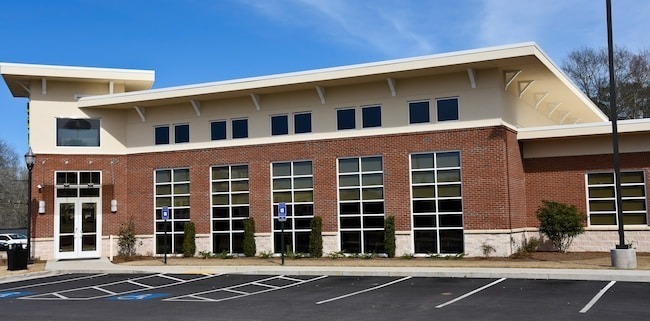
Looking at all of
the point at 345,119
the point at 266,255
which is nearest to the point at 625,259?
the point at 345,119

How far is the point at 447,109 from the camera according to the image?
25266 mm

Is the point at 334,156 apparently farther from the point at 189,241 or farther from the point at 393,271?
the point at 393,271

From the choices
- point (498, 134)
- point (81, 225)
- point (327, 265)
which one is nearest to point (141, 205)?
point (81, 225)

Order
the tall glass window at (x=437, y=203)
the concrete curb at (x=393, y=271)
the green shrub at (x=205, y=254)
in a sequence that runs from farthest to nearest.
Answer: the green shrub at (x=205, y=254) < the tall glass window at (x=437, y=203) < the concrete curb at (x=393, y=271)

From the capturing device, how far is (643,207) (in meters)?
24.6

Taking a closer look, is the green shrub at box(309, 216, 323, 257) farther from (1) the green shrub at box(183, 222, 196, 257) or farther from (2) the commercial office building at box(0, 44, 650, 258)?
(1) the green shrub at box(183, 222, 196, 257)

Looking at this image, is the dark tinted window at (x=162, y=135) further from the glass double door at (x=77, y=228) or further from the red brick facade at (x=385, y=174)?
the glass double door at (x=77, y=228)

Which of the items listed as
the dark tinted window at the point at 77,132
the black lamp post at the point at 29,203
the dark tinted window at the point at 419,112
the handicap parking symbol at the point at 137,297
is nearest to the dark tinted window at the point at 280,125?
the dark tinted window at the point at 419,112

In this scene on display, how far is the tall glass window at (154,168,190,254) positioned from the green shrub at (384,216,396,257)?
30.1 feet

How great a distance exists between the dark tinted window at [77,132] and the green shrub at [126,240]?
3977 millimetres

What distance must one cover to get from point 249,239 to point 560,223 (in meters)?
12.0

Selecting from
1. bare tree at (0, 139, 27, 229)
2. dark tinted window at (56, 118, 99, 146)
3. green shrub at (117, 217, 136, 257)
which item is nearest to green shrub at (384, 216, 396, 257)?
green shrub at (117, 217, 136, 257)

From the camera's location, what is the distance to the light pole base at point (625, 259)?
19258mm

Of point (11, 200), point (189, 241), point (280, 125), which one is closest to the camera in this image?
point (280, 125)
